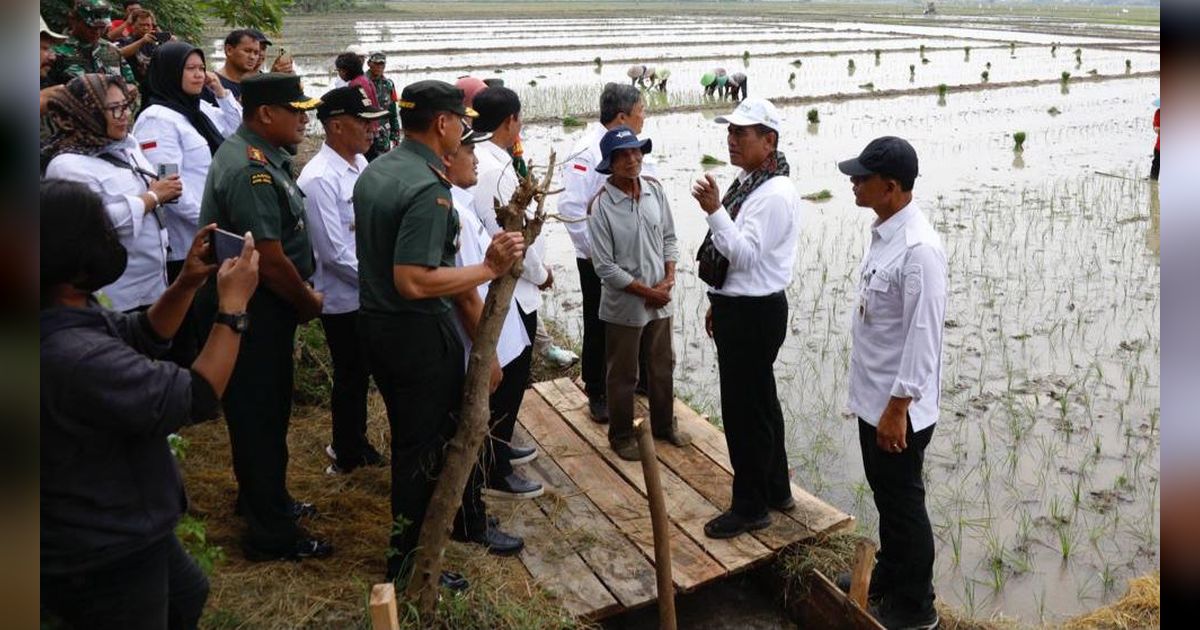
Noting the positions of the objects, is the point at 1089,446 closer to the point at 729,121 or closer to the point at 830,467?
the point at 830,467

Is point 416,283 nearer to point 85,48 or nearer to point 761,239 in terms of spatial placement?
point 761,239

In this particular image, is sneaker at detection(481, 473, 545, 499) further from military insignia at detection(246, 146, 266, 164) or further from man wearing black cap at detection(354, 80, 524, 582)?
military insignia at detection(246, 146, 266, 164)

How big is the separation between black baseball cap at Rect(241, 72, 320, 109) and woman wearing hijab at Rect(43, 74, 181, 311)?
471 mm

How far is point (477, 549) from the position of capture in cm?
340

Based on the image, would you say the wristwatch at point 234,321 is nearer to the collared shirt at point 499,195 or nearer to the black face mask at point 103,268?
the black face mask at point 103,268

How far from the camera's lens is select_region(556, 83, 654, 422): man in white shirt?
4629 millimetres

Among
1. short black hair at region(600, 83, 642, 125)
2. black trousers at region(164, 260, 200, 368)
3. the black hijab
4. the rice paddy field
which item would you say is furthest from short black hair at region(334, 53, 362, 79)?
black trousers at region(164, 260, 200, 368)

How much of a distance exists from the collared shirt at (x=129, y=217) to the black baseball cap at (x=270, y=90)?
57cm

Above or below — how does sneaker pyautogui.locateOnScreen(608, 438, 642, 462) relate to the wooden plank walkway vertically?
above

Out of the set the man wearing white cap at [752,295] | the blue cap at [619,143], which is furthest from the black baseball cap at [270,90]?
the man wearing white cap at [752,295]

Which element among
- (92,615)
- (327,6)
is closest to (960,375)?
(92,615)

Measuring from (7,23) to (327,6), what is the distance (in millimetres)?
45637

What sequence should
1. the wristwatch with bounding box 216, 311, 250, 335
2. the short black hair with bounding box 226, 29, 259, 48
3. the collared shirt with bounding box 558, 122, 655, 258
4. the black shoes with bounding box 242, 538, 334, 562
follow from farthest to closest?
the short black hair with bounding box 226, 29, 259, 48
the collared shirt with bounding box 558, 122, 655, 258
the black shoes with bounding box 242, 538, 334, 562
the wristwatch with bounding box 216, 311, 250, 335

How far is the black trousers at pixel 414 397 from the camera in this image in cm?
302
